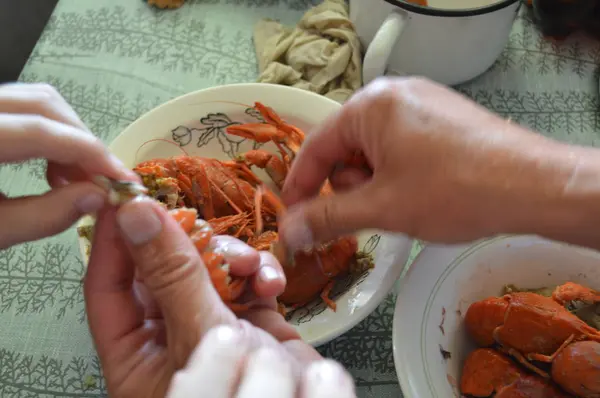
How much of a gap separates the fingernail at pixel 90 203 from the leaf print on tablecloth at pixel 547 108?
0.67m

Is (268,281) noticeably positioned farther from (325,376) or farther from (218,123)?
(218,123)

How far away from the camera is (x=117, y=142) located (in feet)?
2.29

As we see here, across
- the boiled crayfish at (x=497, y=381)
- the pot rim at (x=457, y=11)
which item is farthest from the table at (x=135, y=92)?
the pot rim at (x=457, y=11)

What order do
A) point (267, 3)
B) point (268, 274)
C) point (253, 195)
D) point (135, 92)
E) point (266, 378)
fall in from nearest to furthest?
point (266, 378) < point (268, 274) < point (253, 195) < point (135, 92) < point (267, 3)

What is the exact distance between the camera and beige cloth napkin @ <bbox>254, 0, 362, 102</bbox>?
87 cm

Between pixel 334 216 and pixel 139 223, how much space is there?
0.18m

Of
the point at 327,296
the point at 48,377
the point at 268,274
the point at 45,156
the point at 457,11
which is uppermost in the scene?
the point at 457,11

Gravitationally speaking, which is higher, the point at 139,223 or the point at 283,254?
the point at 139,223

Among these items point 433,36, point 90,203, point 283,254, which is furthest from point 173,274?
point 433,36

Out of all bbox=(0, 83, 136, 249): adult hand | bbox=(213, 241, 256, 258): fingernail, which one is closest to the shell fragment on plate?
bbox=(0, 83, 136, 249): adult hand

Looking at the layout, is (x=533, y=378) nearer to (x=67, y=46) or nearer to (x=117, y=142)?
(x=117, y=142)

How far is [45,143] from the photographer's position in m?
0.43

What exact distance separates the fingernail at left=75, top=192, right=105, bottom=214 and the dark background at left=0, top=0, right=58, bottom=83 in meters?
0.73

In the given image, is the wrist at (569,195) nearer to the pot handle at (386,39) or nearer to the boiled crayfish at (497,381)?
the boiled crayfish at (497,381)
